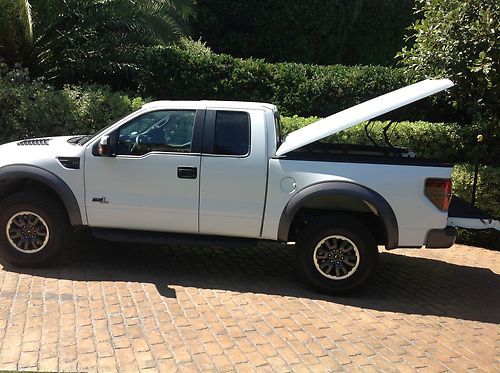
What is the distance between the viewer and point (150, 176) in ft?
18.3

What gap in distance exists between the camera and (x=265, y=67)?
33.7ft

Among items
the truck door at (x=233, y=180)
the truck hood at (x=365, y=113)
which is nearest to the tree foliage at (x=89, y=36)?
the truck door at (x=233, y=180)

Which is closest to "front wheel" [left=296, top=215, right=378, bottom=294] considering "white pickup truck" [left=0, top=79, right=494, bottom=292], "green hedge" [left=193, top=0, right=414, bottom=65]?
"white pickup truck" [left=0, top=79, right=494, bottom=292]

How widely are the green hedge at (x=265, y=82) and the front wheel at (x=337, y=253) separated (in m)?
5.08

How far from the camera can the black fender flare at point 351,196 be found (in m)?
5.32

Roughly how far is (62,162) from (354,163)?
2.95 metres

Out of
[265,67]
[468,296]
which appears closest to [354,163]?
[468,296]

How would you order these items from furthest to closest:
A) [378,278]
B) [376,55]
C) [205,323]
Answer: [376,55] → [378,278] → [205,323]

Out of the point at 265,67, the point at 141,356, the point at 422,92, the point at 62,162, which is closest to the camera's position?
the point at 141,356

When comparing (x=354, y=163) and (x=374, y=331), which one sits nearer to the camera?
(x=374, y=331)

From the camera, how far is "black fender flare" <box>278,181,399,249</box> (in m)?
5.32

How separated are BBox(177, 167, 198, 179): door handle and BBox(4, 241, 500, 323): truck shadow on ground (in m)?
1.10

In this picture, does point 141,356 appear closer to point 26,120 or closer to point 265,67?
point 26,120

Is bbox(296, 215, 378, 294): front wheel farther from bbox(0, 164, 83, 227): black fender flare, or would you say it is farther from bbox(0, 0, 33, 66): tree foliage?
bbox(0, 0, 33, 66): tree foliage
